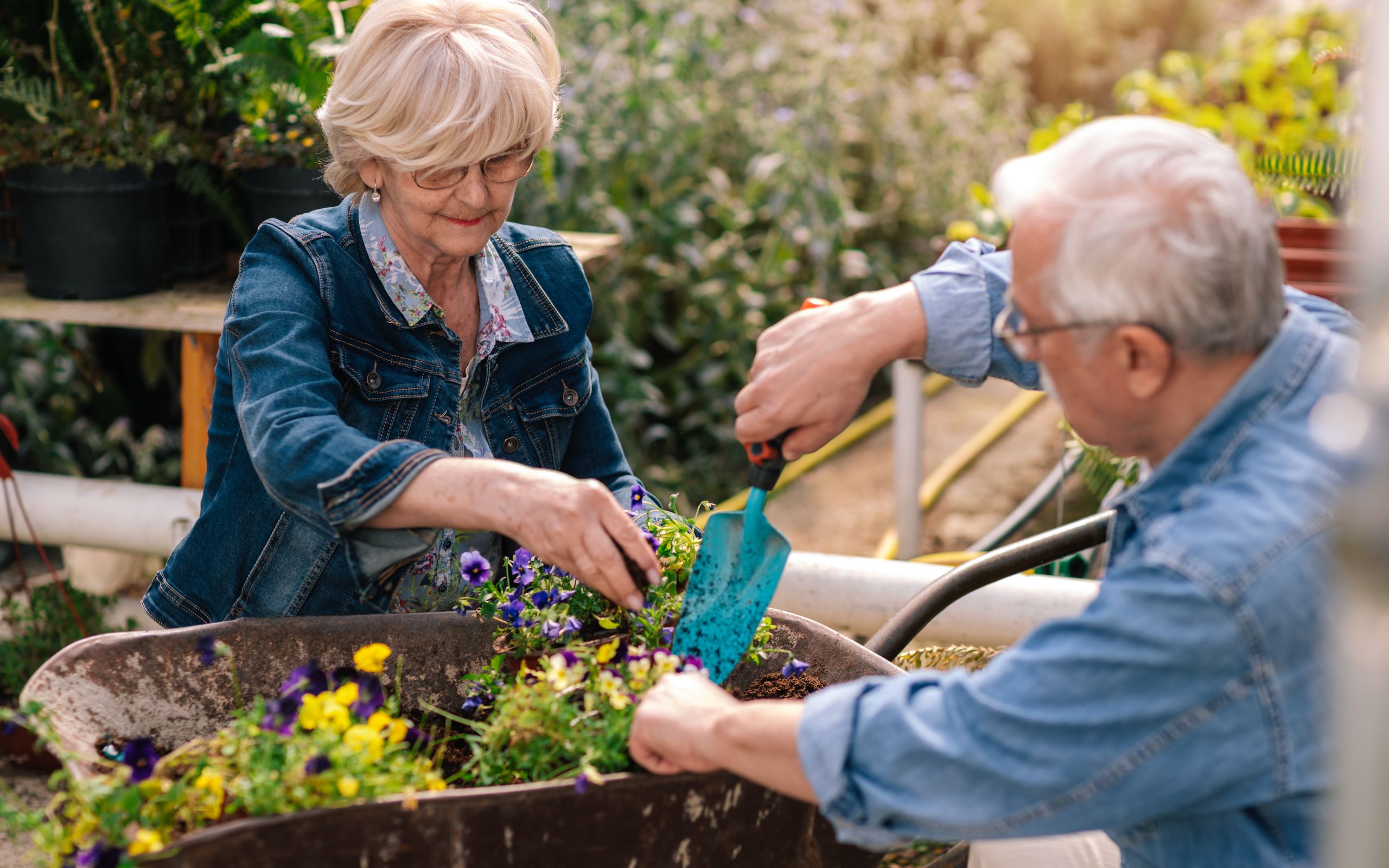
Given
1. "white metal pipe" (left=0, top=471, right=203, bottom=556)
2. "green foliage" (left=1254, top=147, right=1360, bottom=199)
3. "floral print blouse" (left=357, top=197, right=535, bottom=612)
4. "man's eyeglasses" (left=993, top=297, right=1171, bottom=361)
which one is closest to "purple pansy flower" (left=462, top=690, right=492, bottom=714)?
"floral print blouse" (left=357, top=197, right=535, bottom=612)

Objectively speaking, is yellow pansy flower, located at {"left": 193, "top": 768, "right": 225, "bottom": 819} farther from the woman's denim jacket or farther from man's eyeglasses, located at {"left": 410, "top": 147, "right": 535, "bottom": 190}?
man's eyeglasses, located at {"left": 410, "top": 147, "right": 535, "bottom": 190}

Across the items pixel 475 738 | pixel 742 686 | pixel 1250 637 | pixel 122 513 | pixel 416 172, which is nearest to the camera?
pixel 1250 637

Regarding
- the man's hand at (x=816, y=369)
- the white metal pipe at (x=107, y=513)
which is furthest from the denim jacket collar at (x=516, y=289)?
the white metal pipe at (x=107, y=513)

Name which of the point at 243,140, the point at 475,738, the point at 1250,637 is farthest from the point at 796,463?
the point at 1250,637

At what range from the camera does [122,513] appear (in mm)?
2664

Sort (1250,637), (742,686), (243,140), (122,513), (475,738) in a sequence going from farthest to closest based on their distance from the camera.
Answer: (243,140)
(122,513)
(742,686)
(475,738)
(1250,637)

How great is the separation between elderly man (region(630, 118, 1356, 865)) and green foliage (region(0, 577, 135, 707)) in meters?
2.14

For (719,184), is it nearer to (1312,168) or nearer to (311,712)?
(1312,168)

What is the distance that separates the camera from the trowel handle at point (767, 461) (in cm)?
145

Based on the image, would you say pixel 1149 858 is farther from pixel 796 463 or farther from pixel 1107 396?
pixel 796 463

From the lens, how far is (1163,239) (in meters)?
1.07

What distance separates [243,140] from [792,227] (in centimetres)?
218

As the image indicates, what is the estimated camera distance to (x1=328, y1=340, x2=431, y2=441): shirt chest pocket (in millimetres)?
1764

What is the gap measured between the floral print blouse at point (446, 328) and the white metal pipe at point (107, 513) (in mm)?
989
